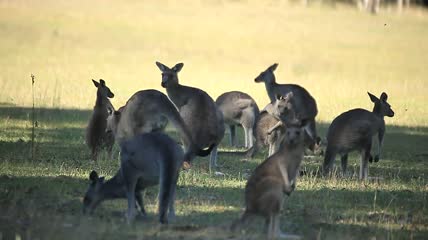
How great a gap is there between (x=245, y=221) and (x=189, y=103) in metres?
4.67

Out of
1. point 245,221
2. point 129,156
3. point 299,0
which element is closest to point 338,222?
point 245,221

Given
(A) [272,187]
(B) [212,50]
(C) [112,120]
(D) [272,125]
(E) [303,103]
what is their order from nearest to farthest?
(A) [272,187]
(C) [112,120]
(D) [272,125]
(E) [303,103]
(B) [212,50]

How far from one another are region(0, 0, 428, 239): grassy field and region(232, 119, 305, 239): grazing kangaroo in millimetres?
271

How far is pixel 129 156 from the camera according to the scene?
8945 millimetres

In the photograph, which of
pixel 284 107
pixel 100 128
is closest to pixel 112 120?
pixel 100 128

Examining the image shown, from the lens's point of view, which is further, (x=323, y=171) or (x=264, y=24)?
(x=264, y=24)

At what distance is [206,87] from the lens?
25625 millimetres

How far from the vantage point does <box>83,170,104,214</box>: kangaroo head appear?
30.4 feet

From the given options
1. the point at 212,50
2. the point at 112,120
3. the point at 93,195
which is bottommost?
the point at 93,195

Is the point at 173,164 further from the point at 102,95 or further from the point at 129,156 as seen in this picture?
the point at 102,95

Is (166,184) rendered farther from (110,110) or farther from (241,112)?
(241,112)

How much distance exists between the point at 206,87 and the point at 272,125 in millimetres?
11736

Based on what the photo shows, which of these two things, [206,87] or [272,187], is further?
[206,87]

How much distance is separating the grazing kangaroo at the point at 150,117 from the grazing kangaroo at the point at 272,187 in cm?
235
